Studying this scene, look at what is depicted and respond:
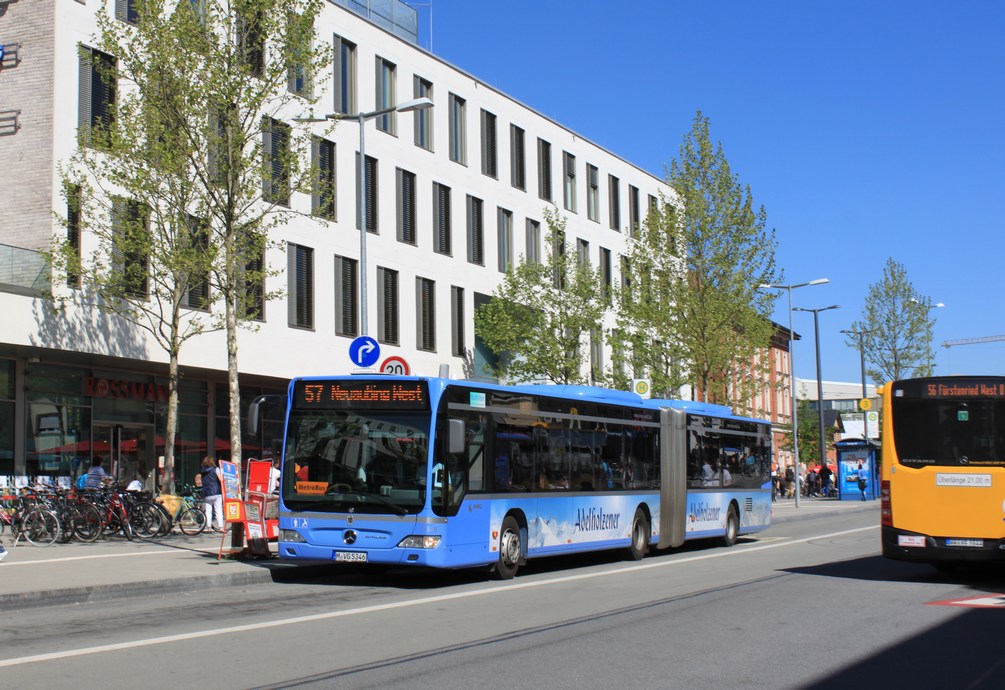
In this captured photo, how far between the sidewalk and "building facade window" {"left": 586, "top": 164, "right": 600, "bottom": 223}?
30703 mm

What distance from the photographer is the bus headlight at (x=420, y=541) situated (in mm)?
15531

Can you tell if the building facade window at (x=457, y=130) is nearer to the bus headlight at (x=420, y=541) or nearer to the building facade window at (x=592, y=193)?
the building facade window at (x=592, y=193)

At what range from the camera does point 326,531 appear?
15945mm

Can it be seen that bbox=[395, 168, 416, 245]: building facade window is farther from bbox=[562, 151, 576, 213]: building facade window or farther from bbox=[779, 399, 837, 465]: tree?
bbox=[779, 399, 837, 465]: tree

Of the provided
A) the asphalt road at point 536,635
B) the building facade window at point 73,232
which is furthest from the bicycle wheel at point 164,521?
the asphalt road at point 536,635

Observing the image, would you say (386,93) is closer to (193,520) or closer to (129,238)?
(129,238)

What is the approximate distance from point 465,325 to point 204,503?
58.2 ft

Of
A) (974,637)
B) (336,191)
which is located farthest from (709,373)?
(974,637)

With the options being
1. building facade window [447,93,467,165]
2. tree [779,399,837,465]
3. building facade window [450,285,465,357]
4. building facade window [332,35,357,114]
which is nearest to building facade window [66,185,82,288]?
building facade window [332,35,357,114]

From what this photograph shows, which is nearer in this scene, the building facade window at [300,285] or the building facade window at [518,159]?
the building facade window at [300,285]

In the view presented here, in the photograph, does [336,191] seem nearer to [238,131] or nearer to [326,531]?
[238,131]

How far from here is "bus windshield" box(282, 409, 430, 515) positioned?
51.6 ft

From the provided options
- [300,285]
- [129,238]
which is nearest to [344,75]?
[300,285]

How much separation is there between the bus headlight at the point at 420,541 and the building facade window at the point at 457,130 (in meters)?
27.7
